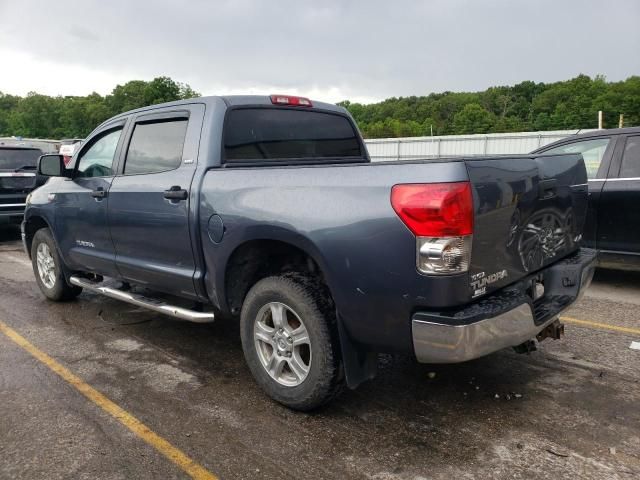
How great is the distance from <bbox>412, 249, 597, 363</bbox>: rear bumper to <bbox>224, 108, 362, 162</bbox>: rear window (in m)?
1.91

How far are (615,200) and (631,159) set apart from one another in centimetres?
49

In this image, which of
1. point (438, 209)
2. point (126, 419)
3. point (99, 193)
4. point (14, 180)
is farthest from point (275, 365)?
point (14, 180)

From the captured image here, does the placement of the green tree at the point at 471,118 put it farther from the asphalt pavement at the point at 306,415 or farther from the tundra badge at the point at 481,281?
the tundra badge at the point at 481,281

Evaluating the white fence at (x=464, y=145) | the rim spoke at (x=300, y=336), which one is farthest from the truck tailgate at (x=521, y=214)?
the white fence at (x=464, y=145)

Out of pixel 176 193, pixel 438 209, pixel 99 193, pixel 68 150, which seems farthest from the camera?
pixel 68 150

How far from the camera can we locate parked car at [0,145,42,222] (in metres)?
9.80

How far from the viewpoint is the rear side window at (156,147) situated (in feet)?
13.1

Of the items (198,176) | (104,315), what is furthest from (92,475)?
(104,315)

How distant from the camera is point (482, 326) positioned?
260cm

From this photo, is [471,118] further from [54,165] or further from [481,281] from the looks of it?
[481,281]

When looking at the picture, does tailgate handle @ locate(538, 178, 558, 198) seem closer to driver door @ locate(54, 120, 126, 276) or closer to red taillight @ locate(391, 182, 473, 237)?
red taillight @ locate(391, 182, 473, 237)

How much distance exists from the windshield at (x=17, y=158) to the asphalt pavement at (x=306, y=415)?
6.57m

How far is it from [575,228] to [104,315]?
4235 mm

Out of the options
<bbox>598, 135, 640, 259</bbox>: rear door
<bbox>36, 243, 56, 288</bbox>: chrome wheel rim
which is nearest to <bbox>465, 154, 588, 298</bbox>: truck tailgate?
<bbox>598, 135, 640, 259</bbox>: rear door
